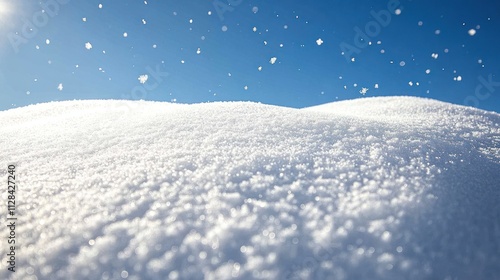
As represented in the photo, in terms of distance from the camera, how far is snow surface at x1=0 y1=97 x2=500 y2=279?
940 mm

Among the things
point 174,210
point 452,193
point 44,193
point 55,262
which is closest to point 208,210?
point 174,210

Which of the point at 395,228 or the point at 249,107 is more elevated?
the point at 249,107

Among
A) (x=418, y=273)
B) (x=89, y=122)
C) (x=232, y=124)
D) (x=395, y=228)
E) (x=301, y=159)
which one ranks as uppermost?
(x=89, y=122)

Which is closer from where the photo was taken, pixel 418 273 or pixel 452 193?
pixel 418 273

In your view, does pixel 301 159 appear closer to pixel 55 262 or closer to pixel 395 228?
pixel 395 228

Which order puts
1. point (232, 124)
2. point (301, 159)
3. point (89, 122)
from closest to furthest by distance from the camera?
point (301, 159) → point (232, 124) → point (89, 122)

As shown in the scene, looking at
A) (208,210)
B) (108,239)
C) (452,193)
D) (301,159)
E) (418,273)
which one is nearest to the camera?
(418,273)

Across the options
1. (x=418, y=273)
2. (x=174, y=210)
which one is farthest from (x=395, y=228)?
(x=174, y=210)

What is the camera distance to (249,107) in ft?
8.92

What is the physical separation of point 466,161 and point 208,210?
151 centimetres

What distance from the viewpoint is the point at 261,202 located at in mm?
1211

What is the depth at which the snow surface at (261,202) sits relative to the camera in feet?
3.09

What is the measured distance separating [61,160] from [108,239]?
107 cm

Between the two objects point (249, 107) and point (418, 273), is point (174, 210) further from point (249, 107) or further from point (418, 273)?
point (249, 107)
